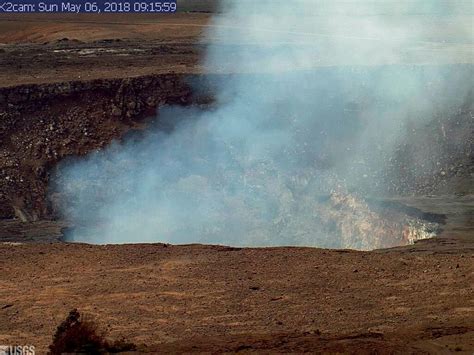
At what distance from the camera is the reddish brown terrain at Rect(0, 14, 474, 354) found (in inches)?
358

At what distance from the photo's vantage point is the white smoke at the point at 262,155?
16719 mm

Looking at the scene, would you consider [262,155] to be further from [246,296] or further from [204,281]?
[246,296]

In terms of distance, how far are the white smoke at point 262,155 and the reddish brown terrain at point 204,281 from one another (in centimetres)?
89

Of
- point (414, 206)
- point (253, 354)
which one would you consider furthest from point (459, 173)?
point (253, 354)

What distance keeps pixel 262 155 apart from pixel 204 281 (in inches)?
312

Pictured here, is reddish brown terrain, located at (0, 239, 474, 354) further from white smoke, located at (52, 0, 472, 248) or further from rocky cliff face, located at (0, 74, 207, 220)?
rocky cliff face, located at (0, 74, 207, 220)

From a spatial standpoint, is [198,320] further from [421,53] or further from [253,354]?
[421,53]

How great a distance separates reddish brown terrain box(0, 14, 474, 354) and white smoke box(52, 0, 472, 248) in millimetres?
888

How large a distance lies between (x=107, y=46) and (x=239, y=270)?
17.3 metres

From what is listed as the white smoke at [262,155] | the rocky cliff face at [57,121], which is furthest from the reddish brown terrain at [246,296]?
the rocky cliff face at [57,121]

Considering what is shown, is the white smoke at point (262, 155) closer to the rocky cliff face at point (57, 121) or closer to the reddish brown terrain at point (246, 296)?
the rocky cliff face at point (57, 121)

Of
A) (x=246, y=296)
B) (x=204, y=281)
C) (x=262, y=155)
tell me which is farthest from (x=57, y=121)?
(x=246, y=296)

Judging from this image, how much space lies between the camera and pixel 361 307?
997cm

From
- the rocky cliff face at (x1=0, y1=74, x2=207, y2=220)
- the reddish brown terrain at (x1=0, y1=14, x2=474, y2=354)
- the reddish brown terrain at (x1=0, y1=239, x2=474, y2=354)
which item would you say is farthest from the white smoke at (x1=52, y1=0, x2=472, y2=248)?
the reddish brown terrain at (x1=0, y1=239, x2=474, y2=354)
